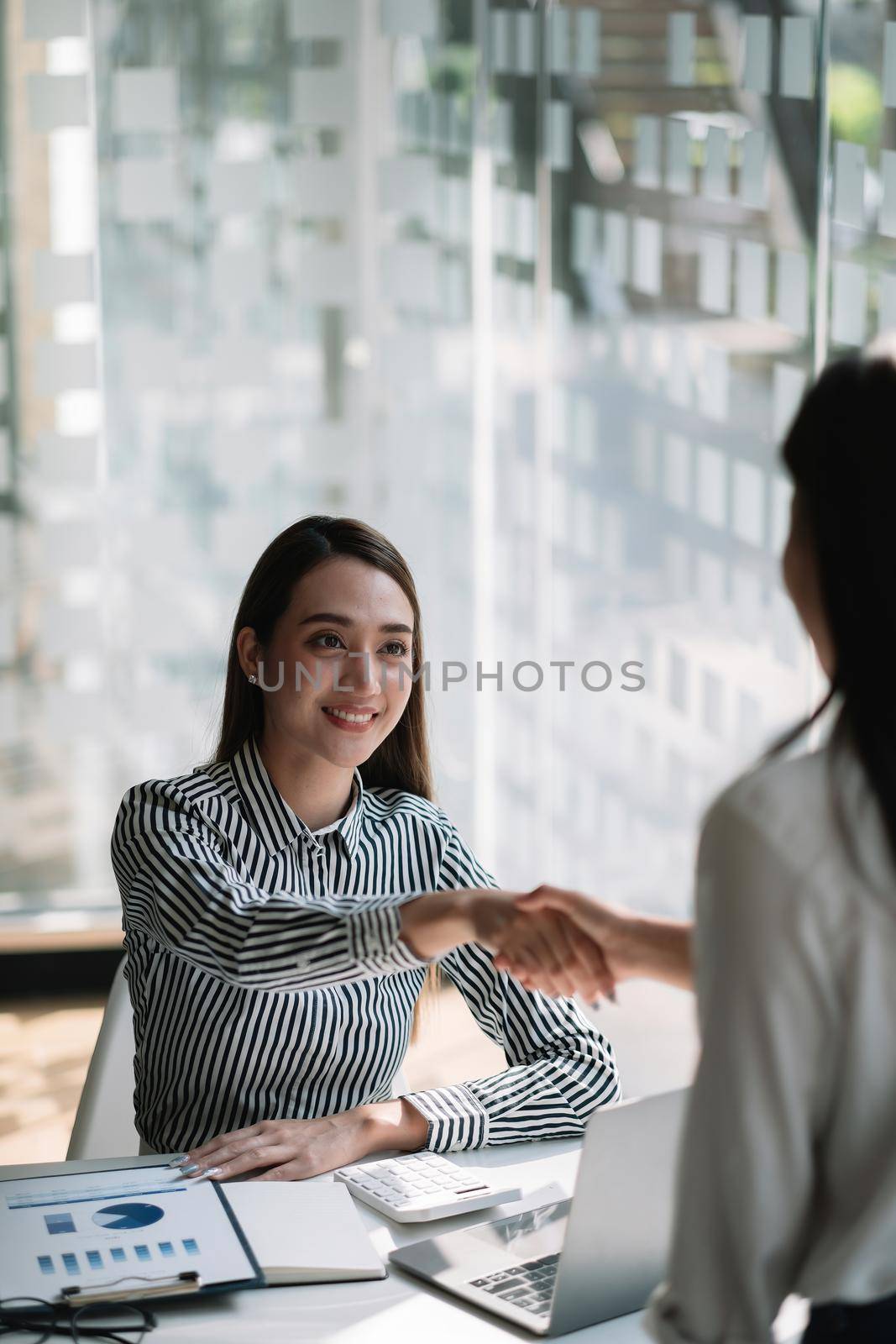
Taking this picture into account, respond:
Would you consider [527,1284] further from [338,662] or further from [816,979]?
[338,662]

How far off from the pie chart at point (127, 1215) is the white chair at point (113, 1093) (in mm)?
476

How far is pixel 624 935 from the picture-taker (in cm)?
141

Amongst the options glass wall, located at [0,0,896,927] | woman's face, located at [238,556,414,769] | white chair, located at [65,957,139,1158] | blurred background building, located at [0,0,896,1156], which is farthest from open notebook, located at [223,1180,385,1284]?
glass wall, located at [0,0,896,927]

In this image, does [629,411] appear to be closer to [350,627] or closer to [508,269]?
[508,269]

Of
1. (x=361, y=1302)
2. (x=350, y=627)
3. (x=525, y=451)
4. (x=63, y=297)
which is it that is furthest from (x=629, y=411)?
(x=361, y=1302)

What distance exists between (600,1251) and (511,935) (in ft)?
1.00

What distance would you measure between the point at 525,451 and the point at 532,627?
46 cm

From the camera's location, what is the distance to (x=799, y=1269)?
2.89 ft

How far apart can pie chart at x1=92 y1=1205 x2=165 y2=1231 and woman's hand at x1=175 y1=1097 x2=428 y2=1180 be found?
10 centimetres

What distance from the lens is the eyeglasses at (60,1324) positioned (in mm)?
1197

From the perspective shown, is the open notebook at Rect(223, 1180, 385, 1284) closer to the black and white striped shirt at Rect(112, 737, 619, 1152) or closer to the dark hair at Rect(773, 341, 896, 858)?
the black and white striped shirt at Rect(112, 737, 619, 1152)

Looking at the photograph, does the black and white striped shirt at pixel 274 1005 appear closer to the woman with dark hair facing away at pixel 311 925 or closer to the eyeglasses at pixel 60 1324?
the woman with dark hair facing away at pixel 311 925

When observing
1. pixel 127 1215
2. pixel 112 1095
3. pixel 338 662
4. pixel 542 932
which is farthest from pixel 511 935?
pixel 112 1095

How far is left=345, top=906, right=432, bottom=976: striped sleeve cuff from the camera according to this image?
55.6 inches
